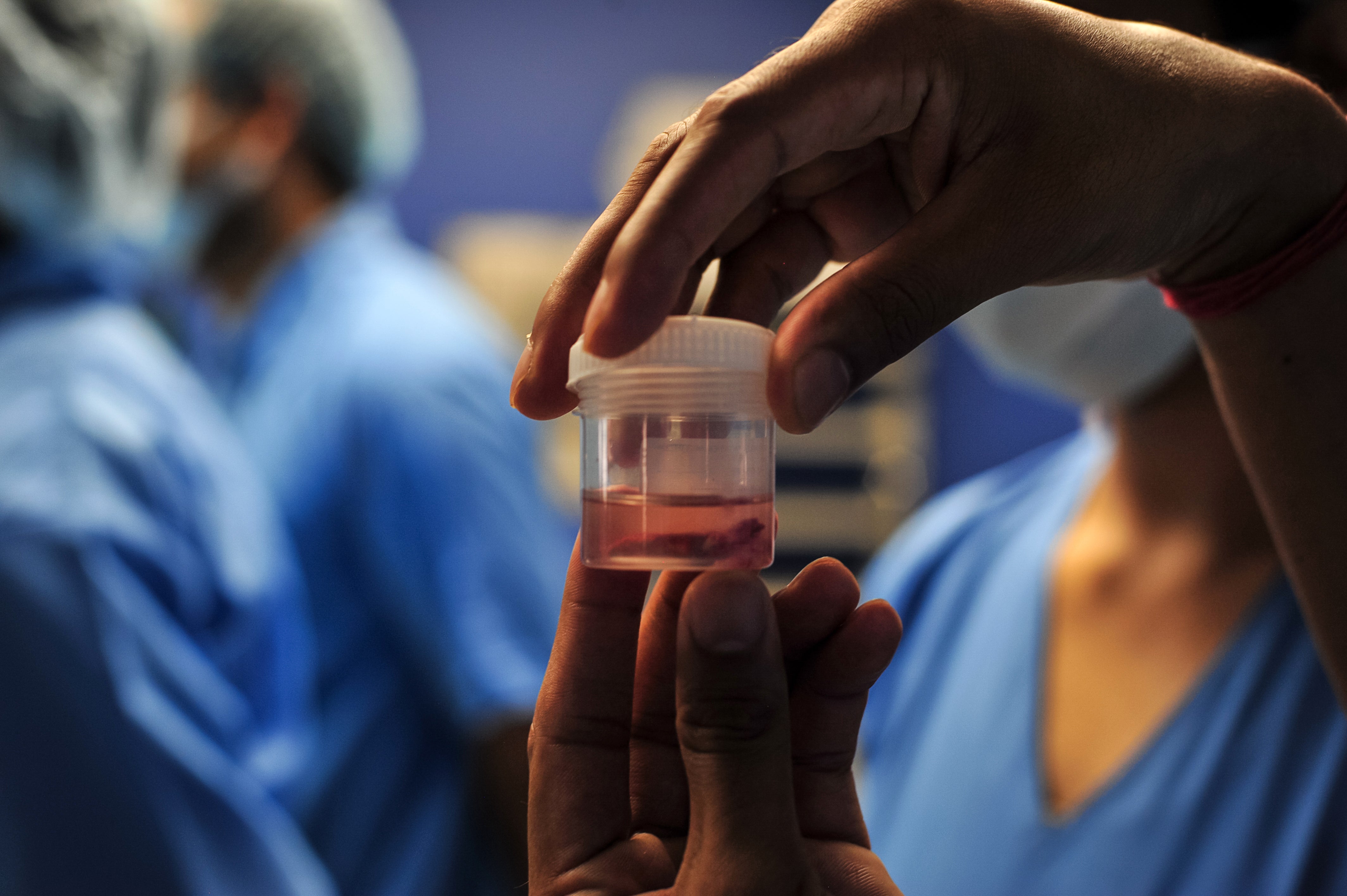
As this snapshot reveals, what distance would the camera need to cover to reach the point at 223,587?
1.37 meters

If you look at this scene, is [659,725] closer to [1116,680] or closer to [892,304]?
[892,304]

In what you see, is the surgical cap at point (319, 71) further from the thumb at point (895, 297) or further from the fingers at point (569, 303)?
the thumb at point (895, 297)

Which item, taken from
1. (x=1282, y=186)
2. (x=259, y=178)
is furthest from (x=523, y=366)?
(x=259, y=178)

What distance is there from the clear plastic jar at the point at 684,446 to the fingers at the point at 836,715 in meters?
0.08

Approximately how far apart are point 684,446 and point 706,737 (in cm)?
17

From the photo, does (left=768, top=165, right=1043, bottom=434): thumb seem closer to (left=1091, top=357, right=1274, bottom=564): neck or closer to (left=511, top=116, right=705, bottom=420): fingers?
(left=511, top=116, right=705, bottom=420): fingers

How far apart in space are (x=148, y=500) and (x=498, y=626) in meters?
Answer: 0.61

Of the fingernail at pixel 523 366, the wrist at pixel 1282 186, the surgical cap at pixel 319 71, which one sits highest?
the surgical cap at pixel 319 71

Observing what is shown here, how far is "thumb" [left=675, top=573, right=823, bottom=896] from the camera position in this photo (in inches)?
20.6

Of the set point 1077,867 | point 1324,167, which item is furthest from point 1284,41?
point 1077,867

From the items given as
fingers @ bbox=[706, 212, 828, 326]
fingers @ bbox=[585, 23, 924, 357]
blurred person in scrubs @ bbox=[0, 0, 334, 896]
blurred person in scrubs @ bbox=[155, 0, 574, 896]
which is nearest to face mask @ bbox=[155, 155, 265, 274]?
blurred person in scrubs @ bbox=[155, 0, 574, 896]

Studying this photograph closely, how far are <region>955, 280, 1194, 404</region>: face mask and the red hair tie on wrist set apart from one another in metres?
0.44

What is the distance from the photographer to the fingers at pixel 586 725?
639 mm

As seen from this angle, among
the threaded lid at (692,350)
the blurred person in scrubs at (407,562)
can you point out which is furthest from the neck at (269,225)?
the threaded lid at (692,350)
